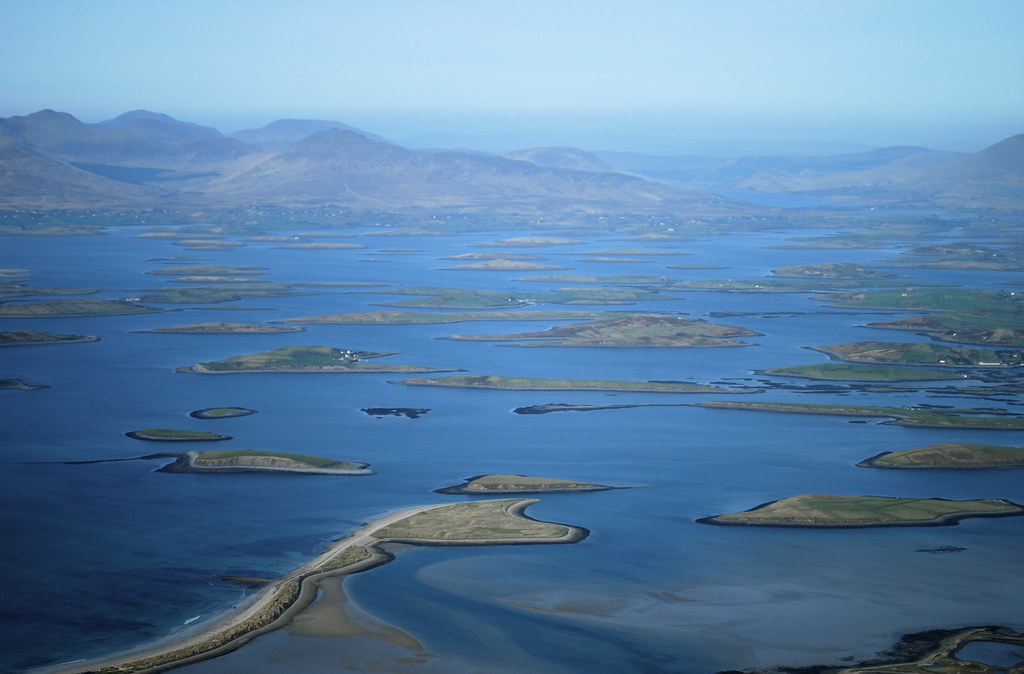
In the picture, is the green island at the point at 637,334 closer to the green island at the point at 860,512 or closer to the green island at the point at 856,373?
the green island at the point at 856,373

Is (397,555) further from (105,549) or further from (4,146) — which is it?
(4,146)

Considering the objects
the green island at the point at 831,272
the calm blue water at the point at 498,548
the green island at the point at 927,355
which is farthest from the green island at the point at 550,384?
the green island at the point at 831,272

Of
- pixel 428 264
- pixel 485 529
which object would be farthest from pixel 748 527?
pixel 428 264

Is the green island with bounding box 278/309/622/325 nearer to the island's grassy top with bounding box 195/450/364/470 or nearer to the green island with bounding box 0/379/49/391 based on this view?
the green island with bounding box 0/379/49/391

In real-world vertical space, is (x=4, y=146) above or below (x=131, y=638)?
above

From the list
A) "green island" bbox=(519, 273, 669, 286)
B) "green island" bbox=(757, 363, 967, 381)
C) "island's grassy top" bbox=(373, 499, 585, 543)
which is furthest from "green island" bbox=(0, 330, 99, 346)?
"green island" bbox=(519, 273, 669, 286)

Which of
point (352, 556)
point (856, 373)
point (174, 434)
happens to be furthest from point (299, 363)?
point (352, 556)
